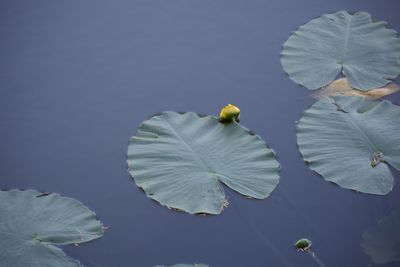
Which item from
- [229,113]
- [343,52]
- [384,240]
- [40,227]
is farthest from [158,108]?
[384,240]

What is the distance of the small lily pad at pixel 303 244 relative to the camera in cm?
172

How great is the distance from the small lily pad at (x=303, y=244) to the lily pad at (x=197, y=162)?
7.5 inches

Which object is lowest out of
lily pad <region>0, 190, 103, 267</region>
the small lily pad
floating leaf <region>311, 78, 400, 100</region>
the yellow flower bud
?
the small lily pad

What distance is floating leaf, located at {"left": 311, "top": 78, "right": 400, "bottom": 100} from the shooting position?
2178 millimetres

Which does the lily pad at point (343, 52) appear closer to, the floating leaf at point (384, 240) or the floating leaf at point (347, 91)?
the floating leaf at point (347, 91)

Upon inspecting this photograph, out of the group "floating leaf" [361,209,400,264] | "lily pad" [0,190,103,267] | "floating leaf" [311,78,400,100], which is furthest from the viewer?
"floating leaf" [311,78,400,100]

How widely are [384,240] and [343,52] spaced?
2.76 ft

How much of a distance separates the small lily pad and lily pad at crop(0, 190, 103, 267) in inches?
23.3

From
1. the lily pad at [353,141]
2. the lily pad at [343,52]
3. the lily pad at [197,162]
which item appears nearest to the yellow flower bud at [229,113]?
the lily pad at [197,162]

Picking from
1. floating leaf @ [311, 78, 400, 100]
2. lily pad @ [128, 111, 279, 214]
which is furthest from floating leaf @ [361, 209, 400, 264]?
floating leaf @ [311, 78, 400, 100]

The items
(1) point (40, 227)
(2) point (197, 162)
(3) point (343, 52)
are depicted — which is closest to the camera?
(1) point (40, 227)

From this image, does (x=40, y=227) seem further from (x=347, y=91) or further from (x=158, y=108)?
(x=347, y=91)

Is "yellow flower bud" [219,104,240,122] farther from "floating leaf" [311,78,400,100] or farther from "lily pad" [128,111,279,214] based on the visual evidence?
"floating leaf" [311,78,400,100]

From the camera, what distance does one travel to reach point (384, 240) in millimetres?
1777
